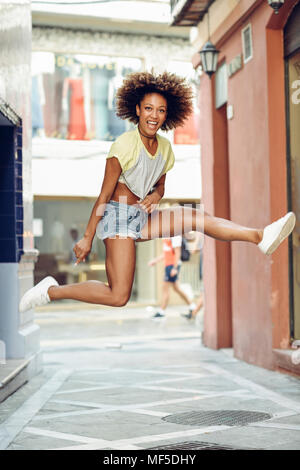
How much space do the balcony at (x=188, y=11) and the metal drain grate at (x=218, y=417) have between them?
6.33 metres

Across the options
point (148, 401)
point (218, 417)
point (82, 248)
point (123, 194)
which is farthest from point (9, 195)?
point (218, 417)

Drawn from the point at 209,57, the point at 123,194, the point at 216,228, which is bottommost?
the point at 216,228

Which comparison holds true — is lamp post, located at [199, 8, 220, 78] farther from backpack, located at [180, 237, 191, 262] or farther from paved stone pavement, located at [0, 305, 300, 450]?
backpack, located at [180, 237, 191, 262]

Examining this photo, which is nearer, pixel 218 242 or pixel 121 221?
pixel 121 221

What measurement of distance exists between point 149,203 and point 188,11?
6.24m

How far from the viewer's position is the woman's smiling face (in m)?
5.36

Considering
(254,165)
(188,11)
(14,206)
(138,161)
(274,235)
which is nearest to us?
(274,235)

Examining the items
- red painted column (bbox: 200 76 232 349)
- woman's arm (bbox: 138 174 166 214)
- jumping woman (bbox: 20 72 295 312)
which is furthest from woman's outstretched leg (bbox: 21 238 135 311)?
red painted column (bbox: 200 76 232 349)

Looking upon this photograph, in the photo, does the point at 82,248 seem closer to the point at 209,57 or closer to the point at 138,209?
the point at 138,209

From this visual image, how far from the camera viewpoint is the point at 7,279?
27.2 ft

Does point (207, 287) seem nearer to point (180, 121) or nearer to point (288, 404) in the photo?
point (288, 404)

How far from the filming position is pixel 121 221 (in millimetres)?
5445

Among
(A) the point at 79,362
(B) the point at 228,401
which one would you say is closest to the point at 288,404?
(B) the point at 228,401

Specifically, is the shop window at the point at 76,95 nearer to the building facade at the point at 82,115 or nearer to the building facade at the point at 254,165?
the building facade at the point at 82,115
